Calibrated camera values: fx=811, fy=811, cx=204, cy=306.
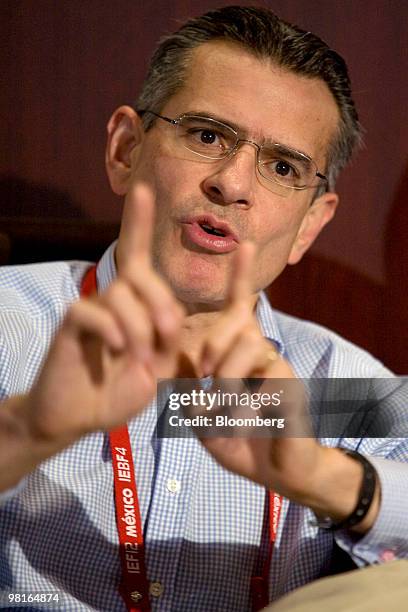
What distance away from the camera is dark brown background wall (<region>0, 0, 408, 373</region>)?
1.60 meters

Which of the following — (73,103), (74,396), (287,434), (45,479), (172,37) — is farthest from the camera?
(73,103)

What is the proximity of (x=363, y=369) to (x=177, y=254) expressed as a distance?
42 centimetres

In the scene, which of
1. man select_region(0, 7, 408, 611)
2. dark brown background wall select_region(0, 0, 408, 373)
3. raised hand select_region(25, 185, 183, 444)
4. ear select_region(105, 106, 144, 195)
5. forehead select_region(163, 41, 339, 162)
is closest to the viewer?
raised hand select_region(25, 185, 183, 444)

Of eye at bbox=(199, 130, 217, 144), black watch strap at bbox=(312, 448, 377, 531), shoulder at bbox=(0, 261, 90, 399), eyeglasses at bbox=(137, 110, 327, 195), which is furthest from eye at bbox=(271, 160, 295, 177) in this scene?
black watch strap at bbox=(312, 448, 377, 531)

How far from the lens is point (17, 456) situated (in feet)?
2.71

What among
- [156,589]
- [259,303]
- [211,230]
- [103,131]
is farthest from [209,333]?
[103,131]

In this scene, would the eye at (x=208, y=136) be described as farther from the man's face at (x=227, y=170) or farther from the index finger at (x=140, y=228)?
the index finger at (x=140, y=228)

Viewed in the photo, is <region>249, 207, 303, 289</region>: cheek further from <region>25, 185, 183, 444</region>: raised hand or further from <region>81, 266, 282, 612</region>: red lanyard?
<region>25, 185, 183, 444</region>: raised hand

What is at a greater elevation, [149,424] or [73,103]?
[73,103]

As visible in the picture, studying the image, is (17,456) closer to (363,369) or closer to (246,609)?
(246,609)

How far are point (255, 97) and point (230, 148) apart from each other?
0.09m

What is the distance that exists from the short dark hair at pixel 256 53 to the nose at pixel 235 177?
0.16 metres

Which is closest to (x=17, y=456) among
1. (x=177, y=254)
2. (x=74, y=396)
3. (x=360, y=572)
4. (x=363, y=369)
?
(x=74, y=396)

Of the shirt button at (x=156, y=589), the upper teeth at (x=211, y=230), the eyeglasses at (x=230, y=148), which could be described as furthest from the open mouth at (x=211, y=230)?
the shirt button at (x=156, y=589)
